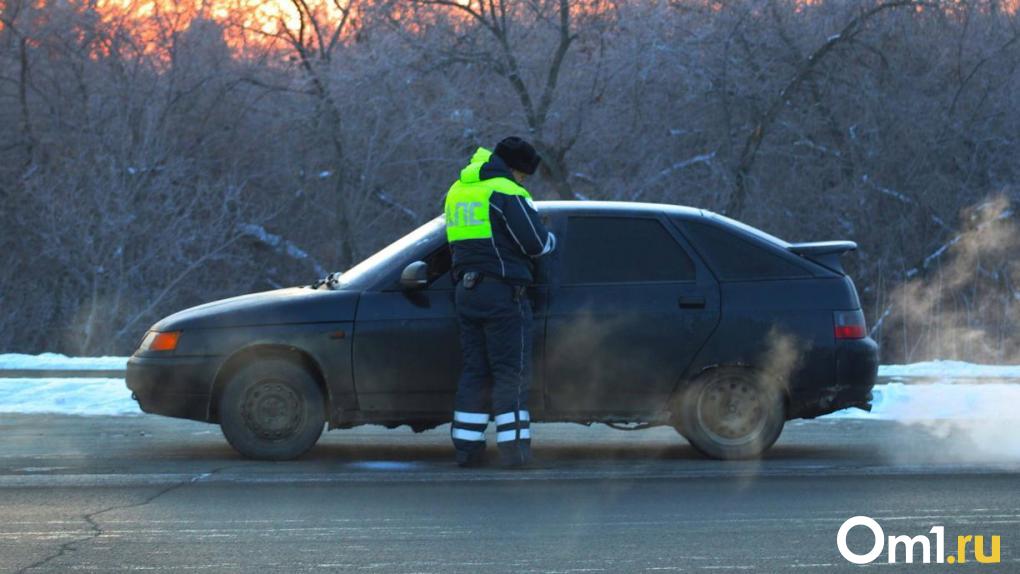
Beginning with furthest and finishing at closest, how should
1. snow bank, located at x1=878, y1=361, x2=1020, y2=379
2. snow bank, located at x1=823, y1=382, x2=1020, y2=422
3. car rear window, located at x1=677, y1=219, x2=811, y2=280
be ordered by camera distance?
snow bank, located at x1=878, y1=361, x2=1020, y2=379
snow bank, located at x1=823, y1=382, x2=1020, y2=422
car rear window, located at x1=677, y1=219, x2=811, y2=280

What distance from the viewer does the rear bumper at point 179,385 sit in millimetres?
8688

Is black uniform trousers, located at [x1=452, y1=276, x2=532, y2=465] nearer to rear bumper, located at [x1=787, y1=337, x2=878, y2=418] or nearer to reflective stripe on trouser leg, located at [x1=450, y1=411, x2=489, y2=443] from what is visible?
reflective stripe on trouser leg, located at [x1=450, y1=411, x2=489, y2=443]

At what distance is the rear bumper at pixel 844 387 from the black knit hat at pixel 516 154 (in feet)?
6.91

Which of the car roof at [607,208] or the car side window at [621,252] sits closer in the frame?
the car side window at [621,252]

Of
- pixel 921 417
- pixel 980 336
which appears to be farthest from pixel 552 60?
pixel 921 417

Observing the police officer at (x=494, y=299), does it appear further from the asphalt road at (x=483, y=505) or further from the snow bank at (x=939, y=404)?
the snow bank at (x=939, y=404)

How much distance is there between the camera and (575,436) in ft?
34.8

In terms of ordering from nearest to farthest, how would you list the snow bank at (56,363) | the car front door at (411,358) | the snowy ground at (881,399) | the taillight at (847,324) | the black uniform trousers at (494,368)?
the black uniform trousers at (494,368) → the car front door at (411,358) → the taillight at (847,324) → the snowy ground at (881,399) → the snow bank at (56,363)

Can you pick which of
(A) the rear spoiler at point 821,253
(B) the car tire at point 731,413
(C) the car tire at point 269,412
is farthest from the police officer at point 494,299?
(A) the rear spoiler at point 821,253

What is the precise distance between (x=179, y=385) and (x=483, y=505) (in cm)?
242

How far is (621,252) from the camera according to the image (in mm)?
8930

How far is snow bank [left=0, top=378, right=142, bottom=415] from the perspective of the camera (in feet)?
40.2

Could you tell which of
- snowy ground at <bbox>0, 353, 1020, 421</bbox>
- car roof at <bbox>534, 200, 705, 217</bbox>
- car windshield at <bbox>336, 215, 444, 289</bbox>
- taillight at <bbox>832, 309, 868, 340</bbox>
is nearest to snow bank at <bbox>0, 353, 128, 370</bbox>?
snowy ground at <bbox>0, 353, 1020, 421</bbox>

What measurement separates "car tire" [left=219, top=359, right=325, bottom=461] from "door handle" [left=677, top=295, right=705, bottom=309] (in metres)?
2.20
